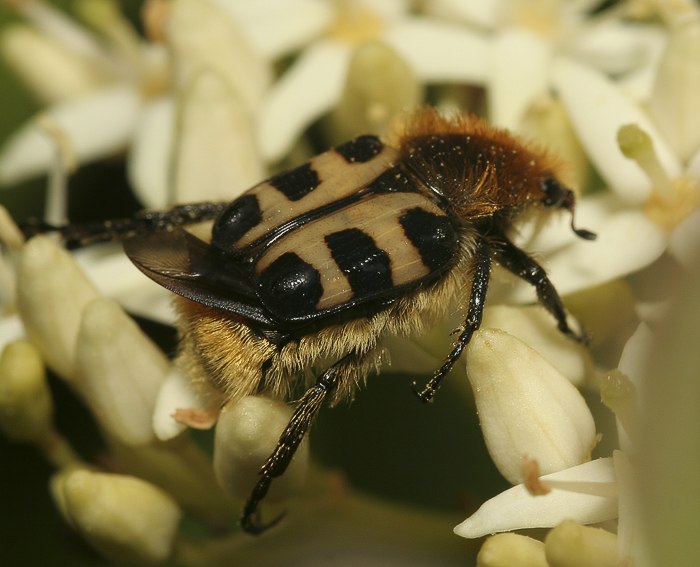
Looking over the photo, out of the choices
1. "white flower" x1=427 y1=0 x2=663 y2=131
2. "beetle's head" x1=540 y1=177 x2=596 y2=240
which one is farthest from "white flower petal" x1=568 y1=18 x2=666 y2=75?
"beetle's head" x1=540 y1=177 x2=596 y2=240

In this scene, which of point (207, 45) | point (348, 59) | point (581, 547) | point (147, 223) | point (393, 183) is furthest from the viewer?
point (348, 59)

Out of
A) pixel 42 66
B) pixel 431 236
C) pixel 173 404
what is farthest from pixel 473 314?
pixel 42 66

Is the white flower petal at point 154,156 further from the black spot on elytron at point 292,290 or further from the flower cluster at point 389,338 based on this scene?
the black spot on elytron at point 292,290

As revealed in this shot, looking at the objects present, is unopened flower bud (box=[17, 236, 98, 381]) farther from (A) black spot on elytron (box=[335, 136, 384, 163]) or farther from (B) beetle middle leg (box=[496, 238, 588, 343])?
(B) beetle middle leg (box=[496, 238, 588, 343])

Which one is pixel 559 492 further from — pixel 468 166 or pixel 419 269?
pixel 468 166

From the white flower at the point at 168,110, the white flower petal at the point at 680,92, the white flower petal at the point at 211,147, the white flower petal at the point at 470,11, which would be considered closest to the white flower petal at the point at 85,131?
the white flower at the point at 168,110

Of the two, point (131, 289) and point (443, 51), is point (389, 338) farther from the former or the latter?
point (443, 51)

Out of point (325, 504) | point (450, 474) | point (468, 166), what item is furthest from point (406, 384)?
point (468, 166)
